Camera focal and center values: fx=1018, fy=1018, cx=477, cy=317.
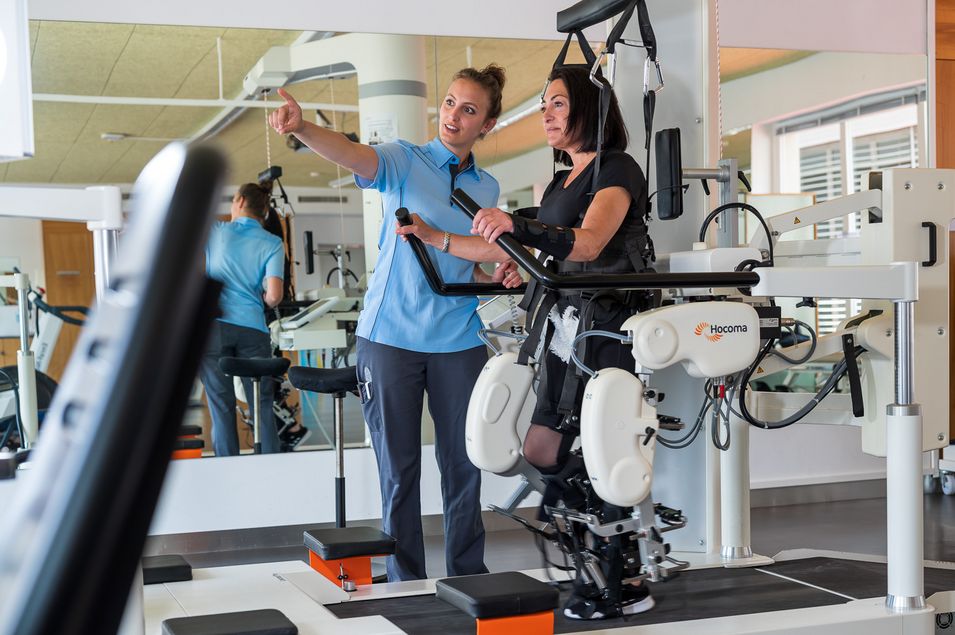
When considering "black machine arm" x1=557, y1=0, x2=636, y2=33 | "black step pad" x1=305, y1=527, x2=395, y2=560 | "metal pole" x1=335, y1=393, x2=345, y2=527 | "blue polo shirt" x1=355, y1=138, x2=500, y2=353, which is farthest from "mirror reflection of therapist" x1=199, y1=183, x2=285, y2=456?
"black machine arm" x1=557, y1=0, x2=636, y2=33

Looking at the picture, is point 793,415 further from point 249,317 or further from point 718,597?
point 249,317

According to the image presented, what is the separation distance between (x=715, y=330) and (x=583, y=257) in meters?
0.36

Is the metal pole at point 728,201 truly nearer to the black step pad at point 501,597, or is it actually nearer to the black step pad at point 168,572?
the black step pad at point 501,597

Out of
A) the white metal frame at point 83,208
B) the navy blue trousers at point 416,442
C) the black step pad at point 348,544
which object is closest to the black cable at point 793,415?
the navy blue trousers at point 416,442

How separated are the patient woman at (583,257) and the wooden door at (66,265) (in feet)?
7.96

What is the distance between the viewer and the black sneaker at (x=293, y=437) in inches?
181

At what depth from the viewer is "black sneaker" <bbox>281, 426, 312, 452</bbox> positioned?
4602 mm

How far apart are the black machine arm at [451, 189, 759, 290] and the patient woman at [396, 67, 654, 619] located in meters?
0.10

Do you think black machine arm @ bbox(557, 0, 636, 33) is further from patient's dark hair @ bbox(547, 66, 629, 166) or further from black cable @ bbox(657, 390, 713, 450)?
black cable @ bbox(657, 390, 713, 450)

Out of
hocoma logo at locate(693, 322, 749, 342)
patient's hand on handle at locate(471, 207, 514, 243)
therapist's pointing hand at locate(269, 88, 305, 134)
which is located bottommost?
hocoma logo at locate(693, 322, 749, 342)

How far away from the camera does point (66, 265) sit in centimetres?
448

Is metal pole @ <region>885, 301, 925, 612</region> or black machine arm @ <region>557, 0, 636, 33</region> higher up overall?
black machine arm @ <region>557, 0, 636, 33</region>

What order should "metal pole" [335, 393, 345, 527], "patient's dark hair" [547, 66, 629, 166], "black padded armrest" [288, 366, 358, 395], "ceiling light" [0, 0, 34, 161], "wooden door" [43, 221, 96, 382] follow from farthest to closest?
"wooden door" [43, 221, 96, 382] → "metal pole" [335, 393, 345, 527] → "black padded armrest" [288, 366, 358, 395] → "patient's dark hair" [547, 66, 629, 166] → "ceiling light" [0, 0, 34, 161]

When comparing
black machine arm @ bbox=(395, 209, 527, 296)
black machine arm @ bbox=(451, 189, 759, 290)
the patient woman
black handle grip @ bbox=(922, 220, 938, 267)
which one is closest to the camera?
black machine arm @ bbox=(451, 189, 759, 290)
